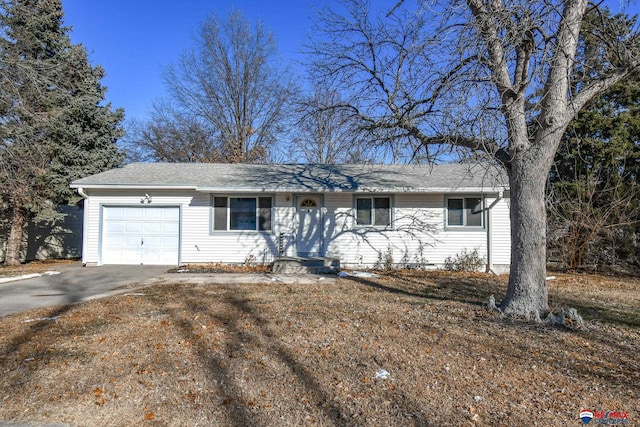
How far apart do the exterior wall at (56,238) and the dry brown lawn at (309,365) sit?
10.4m

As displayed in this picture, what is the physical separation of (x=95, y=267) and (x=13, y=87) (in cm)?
548

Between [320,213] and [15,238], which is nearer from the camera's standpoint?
[320,213]

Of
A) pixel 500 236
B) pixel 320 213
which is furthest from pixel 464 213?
pixel 320 213

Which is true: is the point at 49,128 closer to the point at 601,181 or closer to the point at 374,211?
the point at 374,211

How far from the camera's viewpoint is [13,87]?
28.6 ft

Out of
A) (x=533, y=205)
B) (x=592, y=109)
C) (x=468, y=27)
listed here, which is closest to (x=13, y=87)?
(x=468, y=27)

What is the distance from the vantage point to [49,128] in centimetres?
1366

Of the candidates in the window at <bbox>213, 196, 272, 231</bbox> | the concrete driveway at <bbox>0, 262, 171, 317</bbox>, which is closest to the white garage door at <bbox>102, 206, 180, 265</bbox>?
the concrete driveway at <bbox>0, 262, 171, 317</bbox>

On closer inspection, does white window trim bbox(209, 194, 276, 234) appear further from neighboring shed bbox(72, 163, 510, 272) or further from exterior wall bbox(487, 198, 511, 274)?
exterior wall bbox(487, 198, 511, 274)

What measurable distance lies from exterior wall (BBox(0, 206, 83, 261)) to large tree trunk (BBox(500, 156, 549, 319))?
52.7 feet

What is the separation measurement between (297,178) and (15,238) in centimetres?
1083
